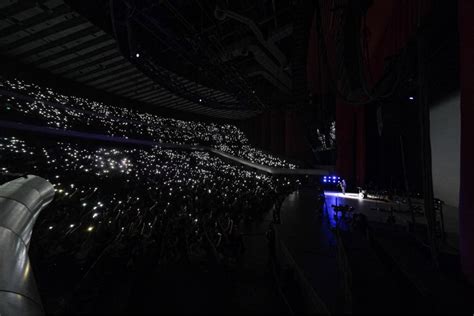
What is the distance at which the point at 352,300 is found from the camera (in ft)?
7.00

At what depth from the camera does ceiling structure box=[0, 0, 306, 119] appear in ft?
25.0

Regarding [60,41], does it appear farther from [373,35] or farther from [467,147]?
[467,147]

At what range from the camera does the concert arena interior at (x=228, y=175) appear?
9.57 feet

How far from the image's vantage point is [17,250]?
339cm

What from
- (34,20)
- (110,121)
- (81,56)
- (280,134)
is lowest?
(110,121)

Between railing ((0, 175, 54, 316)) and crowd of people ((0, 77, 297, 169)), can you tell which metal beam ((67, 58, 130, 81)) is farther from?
Answer: railing ((0, 175, 54, 316))

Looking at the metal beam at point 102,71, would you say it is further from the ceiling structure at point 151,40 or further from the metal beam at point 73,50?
the metal beam at point 73,50

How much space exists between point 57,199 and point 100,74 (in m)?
10.4

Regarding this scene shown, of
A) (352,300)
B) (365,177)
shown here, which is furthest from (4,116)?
(365,177)

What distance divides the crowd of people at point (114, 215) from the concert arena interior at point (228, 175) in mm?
46

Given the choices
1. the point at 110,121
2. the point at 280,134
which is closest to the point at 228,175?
the point at 280,134

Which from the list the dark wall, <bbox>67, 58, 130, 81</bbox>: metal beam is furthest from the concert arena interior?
the dark wall

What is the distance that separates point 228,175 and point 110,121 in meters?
10.6

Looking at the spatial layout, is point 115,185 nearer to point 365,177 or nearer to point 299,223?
point 299,223
